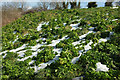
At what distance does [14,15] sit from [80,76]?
17773mm

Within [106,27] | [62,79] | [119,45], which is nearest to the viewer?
[62,79]

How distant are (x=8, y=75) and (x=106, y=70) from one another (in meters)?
4.44

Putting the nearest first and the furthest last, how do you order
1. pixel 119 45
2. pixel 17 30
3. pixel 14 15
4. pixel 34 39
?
1. pixel 119 45
2. pixel 34 39
3. pixel 17 30
4. pixel 14 15

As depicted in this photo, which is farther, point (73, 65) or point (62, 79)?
point (73, 65)

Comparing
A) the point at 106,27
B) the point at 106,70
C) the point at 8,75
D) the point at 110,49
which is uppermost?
the point at 106,27

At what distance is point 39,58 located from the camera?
5.96 meters

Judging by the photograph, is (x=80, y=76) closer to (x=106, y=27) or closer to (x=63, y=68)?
(x=63, y=68)

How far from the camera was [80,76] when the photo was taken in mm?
4305

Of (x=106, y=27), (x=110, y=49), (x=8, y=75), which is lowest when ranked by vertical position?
(x=8, y=75)

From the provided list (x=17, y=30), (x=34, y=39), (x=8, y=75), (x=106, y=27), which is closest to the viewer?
(x=8, y=75)

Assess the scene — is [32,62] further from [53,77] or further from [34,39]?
[34,39]

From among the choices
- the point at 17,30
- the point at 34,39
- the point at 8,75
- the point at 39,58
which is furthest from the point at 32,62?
the point at 17,30

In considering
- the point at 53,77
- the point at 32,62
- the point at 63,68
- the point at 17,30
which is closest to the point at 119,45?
the point at 63,68

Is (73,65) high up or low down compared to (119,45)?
down
